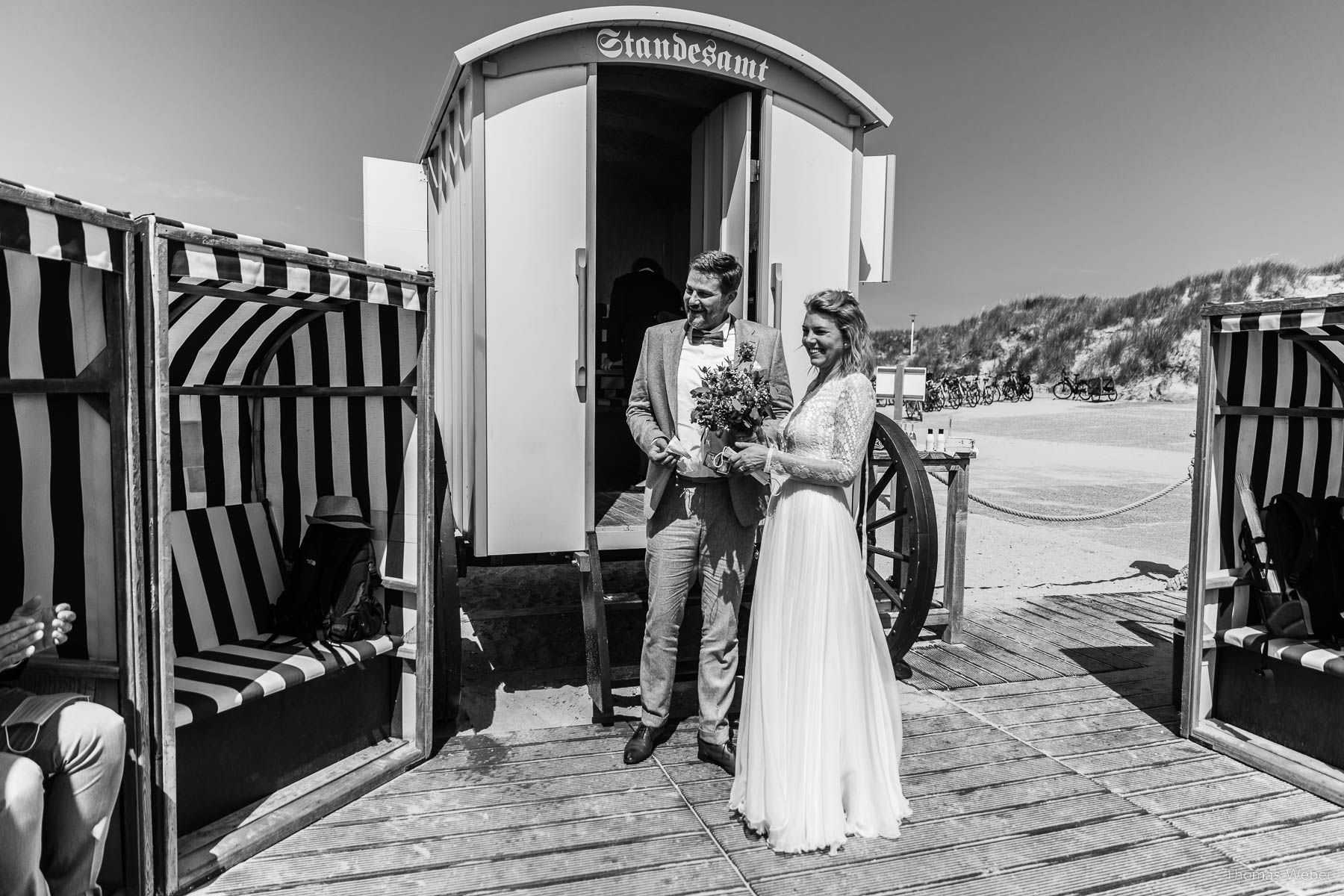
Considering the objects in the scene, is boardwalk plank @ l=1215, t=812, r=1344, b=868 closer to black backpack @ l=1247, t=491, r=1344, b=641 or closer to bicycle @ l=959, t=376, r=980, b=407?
black backpack @ l=1247, t=491, r=1344, b=641

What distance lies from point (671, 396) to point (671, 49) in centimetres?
170

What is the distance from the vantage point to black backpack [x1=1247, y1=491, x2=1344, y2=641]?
12.0ft

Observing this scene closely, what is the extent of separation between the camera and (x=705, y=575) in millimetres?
3422

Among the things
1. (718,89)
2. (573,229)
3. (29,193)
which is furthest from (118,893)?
(718,89)

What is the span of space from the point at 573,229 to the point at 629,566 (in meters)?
4.06

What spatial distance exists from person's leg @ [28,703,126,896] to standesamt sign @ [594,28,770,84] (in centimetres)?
328

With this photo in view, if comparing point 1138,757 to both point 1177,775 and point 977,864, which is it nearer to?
point 1177,775

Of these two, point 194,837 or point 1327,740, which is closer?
point 194,837

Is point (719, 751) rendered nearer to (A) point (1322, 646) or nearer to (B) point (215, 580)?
(B) point (215, 580)

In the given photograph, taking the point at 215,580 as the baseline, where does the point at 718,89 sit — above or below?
above

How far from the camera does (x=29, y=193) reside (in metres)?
2.02

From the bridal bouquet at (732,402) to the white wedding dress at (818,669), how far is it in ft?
0.51

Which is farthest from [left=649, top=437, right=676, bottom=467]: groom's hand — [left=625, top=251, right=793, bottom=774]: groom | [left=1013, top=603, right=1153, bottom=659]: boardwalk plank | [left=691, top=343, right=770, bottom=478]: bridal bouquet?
[left=1013, top=603, right=1153, bottom=659]: boardwalk plank

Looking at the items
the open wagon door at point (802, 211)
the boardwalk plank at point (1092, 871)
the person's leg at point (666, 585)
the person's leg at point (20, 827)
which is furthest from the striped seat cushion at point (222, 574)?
the boardwalk plank at point (1092, 871)
